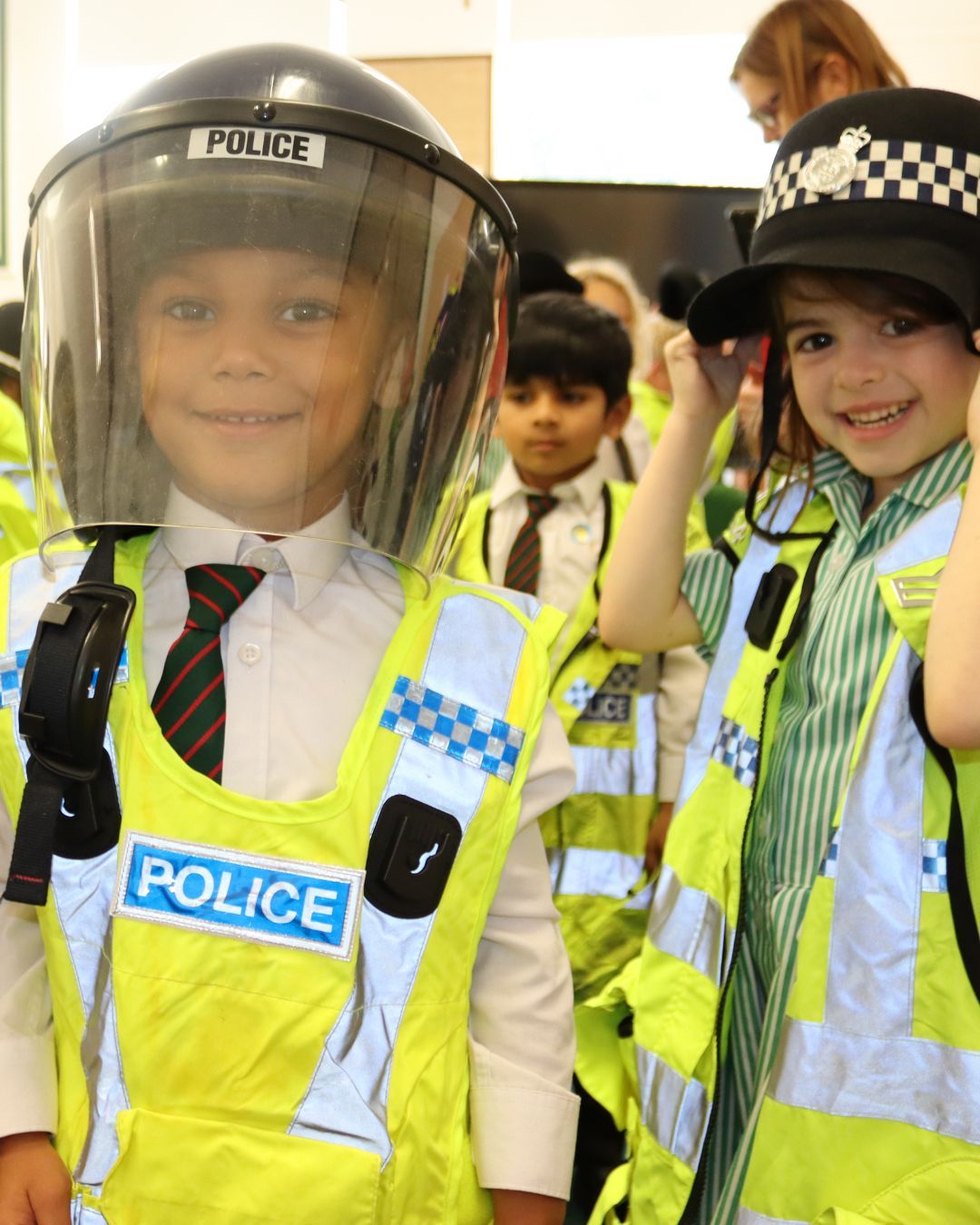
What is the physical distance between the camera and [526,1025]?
1040 mm

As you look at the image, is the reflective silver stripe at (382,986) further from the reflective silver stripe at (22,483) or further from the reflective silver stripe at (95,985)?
the reflective silver stripe at (22,483)

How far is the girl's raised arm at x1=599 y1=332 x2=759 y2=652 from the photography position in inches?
59.6

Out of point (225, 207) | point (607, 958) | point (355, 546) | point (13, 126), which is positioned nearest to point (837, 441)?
point (355, 546)

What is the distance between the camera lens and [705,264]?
355cm

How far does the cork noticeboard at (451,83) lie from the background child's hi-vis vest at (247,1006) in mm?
3729

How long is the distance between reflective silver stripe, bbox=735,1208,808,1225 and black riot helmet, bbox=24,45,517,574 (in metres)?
0.64

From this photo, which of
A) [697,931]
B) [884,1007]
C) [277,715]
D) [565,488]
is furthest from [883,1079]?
[565,488]

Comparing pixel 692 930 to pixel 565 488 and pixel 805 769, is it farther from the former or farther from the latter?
pixel 565 488

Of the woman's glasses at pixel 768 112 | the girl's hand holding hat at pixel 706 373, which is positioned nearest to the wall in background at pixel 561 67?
the woman's glasses at pixel 768 112

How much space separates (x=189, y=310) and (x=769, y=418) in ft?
2.56

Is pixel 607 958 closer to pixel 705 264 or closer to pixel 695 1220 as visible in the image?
pixel 695 1220

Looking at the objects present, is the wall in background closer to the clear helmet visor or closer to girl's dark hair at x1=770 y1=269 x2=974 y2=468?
girl's dark hair at x1=770 y1=269 x2=974 y2=468

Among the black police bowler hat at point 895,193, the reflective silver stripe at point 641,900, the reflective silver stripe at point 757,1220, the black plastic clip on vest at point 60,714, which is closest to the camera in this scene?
the black plastic clip on vest at point 60,714

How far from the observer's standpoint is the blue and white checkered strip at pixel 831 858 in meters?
1.13
